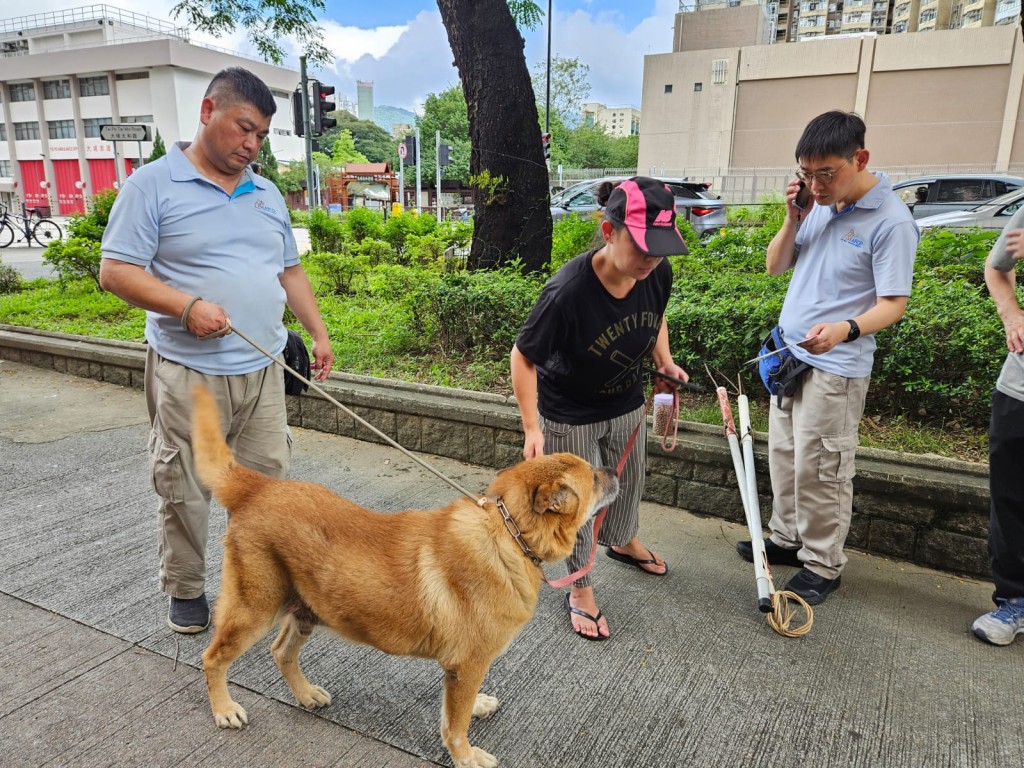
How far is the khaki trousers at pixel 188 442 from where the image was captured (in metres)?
2.69

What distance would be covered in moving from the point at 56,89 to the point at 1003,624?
71.1 meters

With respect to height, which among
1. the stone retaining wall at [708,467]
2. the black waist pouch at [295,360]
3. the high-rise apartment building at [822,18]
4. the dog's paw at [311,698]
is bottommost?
the dog's paw at [311,698]

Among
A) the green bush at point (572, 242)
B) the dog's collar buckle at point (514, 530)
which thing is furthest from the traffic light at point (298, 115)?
the dog's collar buckle at point (514, 530)

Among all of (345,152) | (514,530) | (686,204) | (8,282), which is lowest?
(8,282)

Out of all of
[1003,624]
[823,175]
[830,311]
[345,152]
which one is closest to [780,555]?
[1003,624]

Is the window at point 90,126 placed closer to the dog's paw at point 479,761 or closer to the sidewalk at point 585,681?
the sidewalk at point 585,681

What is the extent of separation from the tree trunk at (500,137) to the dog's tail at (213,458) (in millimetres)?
4566

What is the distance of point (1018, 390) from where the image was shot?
2.71m

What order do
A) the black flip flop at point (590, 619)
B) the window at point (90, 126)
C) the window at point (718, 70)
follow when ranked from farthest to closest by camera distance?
the window at point (90, 126) < the window at point (718, 70) < the black flip flop at point (590, 619)

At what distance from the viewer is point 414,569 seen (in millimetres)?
2139

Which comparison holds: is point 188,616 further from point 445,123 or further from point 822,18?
point 822,18

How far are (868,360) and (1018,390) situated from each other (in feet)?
1.86

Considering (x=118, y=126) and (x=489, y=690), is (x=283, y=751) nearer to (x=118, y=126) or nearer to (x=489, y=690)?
(x=489, y=690)

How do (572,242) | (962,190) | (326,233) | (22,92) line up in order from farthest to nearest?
(22,92) < (962,190) < (326,233) < (572,242)
